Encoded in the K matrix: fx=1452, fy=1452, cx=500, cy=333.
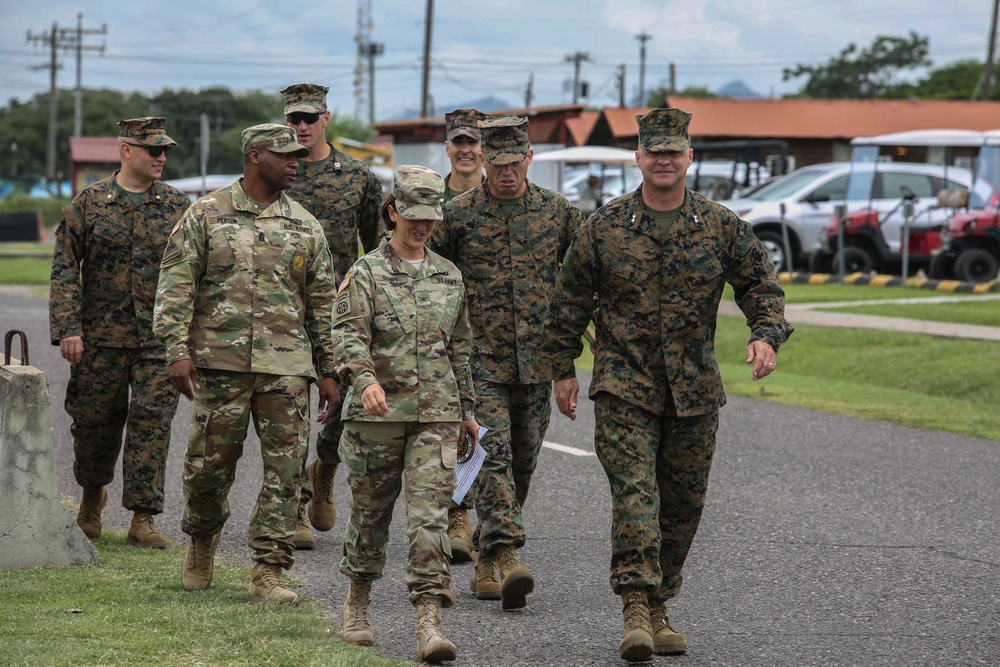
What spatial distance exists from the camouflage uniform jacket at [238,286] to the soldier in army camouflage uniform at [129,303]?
4.33 ft

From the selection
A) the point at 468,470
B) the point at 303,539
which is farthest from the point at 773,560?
the point at 303,539

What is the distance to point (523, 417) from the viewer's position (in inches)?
266

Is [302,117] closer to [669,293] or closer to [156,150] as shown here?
[156,150]

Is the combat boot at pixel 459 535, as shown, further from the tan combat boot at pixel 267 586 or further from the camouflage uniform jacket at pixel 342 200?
the camouflage uniform jacket at pixel 342 200

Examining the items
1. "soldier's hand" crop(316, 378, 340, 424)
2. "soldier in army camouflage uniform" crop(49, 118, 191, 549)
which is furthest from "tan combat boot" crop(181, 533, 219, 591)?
"soldier in army camouflage uniform" crop(49, 118, 191, 549)

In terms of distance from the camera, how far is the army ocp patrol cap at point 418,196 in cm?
543

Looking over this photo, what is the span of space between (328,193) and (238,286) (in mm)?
1583

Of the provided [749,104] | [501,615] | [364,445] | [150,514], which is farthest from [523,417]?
[749,104]

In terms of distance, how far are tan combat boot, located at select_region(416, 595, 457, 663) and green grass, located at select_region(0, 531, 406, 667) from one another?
107 mm

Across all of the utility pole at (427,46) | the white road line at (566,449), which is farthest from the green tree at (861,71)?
the white road line at (566,449)

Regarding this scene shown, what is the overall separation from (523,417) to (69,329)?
91.4 inches

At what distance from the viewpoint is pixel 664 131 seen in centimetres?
555

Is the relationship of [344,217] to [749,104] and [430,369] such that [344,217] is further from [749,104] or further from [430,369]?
[749,104]

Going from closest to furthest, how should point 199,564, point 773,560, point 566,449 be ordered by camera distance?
point 199,564 < point 773,560 < point 566,449
